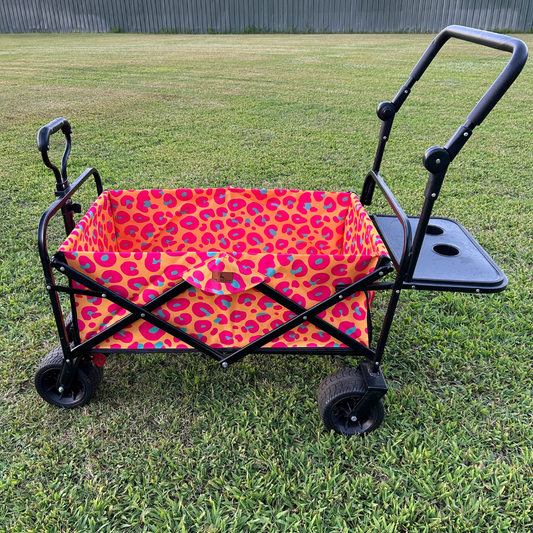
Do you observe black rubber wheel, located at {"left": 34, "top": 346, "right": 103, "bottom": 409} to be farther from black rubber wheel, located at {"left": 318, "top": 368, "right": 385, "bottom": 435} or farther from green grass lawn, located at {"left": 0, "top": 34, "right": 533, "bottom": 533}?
black rubber wheel, located at {"left": 318, "top": 368, "right": 385, "bottom": 435}

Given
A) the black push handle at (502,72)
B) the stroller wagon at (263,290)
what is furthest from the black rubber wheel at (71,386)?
the black push handle at (502,72)

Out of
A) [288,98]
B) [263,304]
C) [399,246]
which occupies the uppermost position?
[399,246]

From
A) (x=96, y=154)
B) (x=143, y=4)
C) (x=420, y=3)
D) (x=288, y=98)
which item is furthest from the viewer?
(x=143, y=4)

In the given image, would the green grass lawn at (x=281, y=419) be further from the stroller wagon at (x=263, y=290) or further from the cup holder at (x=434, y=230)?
the cup holder at (x=434, y=230)

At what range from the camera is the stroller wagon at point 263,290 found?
1.67m

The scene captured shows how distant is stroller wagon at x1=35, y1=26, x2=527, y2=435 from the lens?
1.67 m

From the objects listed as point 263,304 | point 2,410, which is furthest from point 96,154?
point 263,304

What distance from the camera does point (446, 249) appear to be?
1992 mm

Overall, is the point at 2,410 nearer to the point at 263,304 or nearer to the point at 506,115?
the point at 263,304

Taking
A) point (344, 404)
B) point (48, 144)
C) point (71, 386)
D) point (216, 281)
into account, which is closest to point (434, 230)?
point (344, 404)

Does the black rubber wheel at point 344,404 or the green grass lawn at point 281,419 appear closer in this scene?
the green grass lawn at point 281,419

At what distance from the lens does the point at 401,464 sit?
181 cm

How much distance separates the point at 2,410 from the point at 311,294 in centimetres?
147

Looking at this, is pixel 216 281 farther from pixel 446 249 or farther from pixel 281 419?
pixel 446 249
